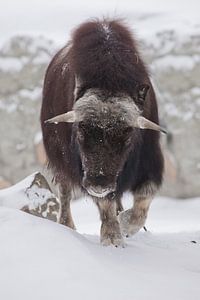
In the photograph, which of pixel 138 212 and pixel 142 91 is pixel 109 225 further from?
pixel 142 91

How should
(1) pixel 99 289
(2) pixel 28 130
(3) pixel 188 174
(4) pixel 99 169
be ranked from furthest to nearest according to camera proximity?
(2) pixel 28 130 → (3) pixel 188 174 → (4) pixel 99 169 → (1) pixel 99 289

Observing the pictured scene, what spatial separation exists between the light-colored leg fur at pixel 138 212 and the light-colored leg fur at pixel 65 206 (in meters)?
0.85

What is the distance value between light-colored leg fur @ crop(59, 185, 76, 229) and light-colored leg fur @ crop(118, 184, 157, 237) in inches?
33.3

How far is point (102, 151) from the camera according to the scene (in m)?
3.71

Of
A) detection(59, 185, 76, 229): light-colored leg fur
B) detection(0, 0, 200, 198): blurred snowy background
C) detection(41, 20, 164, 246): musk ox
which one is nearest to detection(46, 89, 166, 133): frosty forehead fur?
detection(41, 20, 164, 246): musk ox

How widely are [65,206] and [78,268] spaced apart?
2808mm

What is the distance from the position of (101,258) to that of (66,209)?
2493 millimetres

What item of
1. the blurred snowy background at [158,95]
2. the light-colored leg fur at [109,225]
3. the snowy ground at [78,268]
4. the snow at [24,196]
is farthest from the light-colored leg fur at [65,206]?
the blurred snowy background at [158,95]

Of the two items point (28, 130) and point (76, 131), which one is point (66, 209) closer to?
point (76, 131)

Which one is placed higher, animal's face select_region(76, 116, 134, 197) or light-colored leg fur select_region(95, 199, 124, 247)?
animal's face select_region(76, 116, 134, 197)

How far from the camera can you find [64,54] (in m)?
5.27

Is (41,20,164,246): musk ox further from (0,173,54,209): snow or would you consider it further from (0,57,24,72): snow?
(0,57,24,72): snow

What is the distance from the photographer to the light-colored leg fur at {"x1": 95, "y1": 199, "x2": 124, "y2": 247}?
409 centimetres

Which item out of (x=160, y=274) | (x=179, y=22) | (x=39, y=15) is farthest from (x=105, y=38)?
(x=39, y=15)
